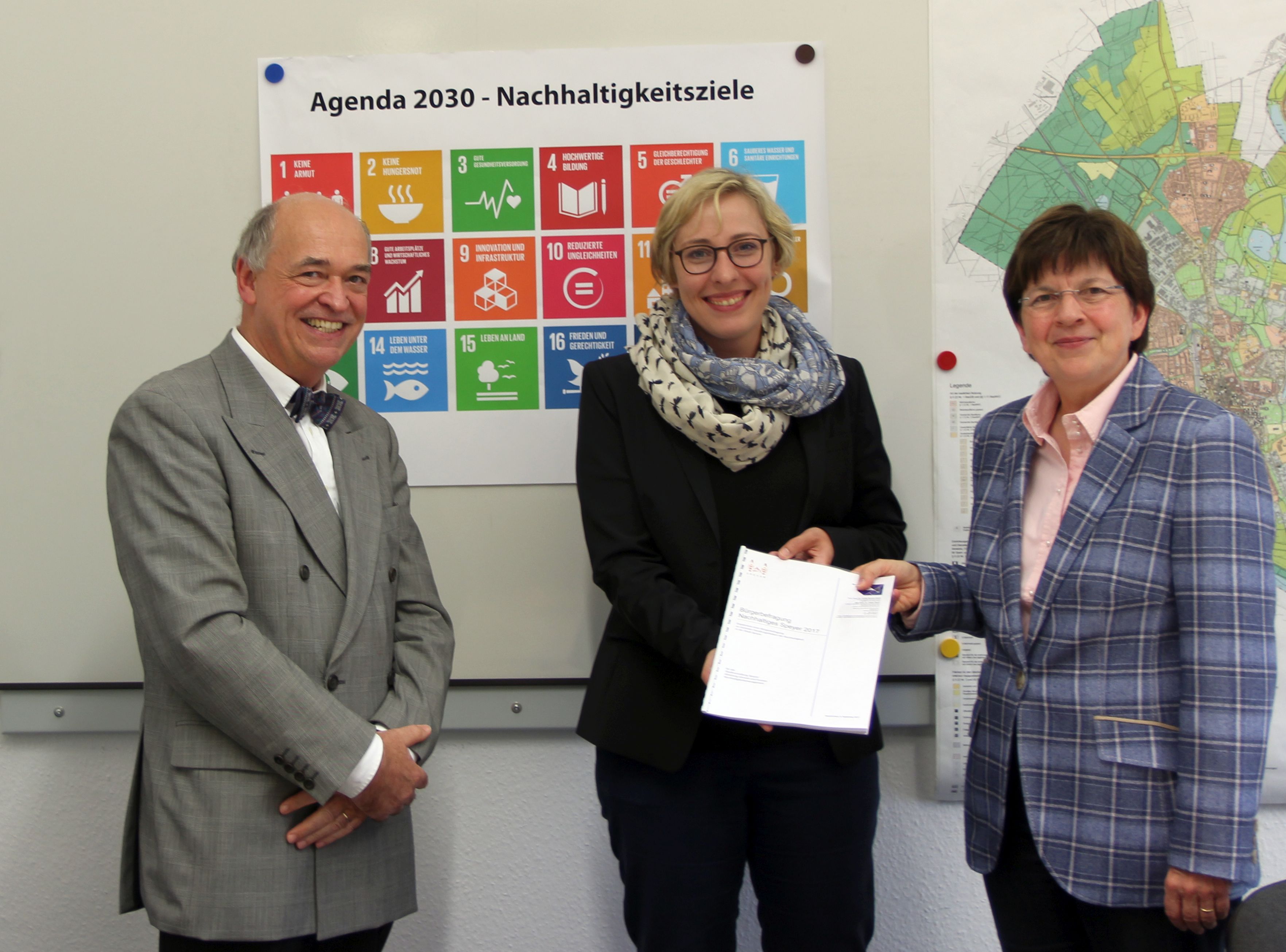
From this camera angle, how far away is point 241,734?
1291 mm

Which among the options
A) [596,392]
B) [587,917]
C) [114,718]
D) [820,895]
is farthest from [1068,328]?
[114,718]

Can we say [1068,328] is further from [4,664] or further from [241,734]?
[4,664]

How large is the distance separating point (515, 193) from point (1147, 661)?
1539 millimetres

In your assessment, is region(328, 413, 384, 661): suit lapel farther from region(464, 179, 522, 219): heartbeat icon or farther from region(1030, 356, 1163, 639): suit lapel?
region(1030, 356, 1163, 639): suit lapel

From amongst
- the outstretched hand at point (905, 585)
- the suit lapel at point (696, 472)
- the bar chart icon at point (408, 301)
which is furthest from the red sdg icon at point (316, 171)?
the outstretched hand at point (905, 585)

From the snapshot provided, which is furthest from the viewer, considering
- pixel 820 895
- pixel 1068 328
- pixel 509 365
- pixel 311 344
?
pixel 509 365

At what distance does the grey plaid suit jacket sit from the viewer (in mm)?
1280

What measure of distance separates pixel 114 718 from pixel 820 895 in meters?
1.63

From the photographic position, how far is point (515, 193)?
6.56 feet

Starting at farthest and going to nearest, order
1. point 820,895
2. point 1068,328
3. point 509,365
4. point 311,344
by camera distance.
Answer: point 509,365 < point 820,895 < point 311,344 < point 1068,328

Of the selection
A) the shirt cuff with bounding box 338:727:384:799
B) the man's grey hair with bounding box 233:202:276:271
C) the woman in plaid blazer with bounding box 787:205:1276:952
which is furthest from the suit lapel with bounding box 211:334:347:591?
the woman in plaid blazer with bounding box 787:205:1276:952

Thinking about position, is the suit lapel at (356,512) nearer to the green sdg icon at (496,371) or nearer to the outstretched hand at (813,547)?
the green sdg icon at (496,371)

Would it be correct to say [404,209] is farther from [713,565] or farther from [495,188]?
[713,565]

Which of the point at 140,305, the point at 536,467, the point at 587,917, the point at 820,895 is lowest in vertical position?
the point at 587,917
